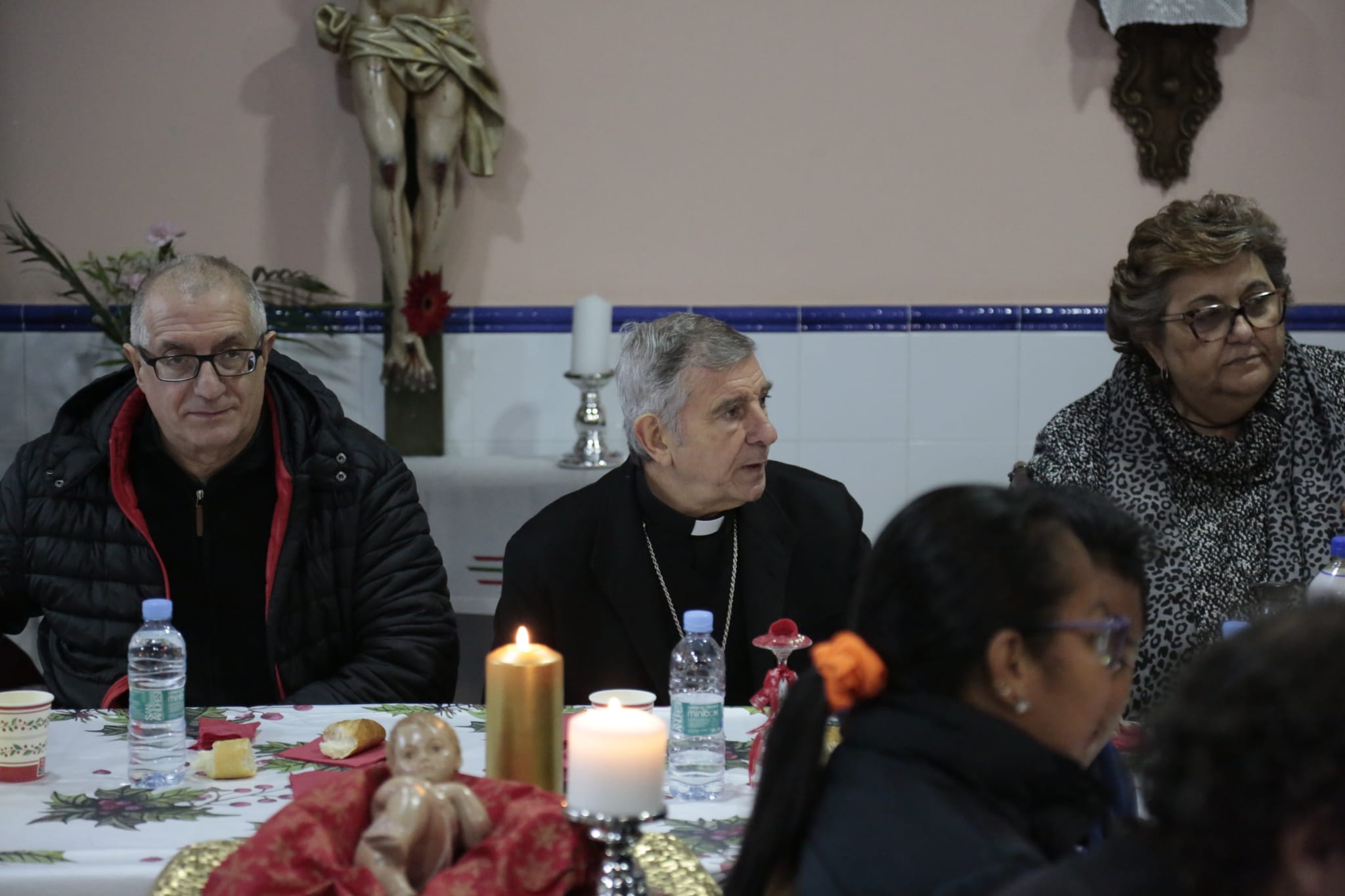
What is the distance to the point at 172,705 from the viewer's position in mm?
1853

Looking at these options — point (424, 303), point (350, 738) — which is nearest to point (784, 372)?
point (424, 303)

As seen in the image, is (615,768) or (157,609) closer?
(615,768)

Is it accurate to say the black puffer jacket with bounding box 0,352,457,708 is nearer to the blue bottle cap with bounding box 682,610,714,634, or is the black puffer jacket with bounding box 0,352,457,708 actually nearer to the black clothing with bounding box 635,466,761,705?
the black clothing with bounding box 635,466,761,705

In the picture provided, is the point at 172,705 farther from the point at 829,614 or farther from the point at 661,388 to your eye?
the point at 829,614

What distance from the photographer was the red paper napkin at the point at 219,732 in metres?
1.96

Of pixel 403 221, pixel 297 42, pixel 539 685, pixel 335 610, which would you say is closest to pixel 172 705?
pixel 539 685

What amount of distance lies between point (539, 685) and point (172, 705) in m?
0.63

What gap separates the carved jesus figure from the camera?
13.2 ft

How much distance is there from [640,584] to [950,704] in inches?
56.7

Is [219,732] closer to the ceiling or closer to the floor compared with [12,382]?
closer to the floor

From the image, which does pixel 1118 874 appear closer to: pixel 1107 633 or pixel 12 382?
pixel 1107 633

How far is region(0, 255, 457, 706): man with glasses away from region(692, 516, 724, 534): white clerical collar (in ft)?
1.78

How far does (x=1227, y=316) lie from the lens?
2.75m

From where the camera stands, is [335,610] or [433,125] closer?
[335,610]
